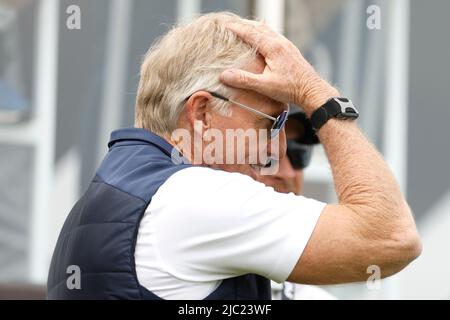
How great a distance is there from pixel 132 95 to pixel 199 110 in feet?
6.25

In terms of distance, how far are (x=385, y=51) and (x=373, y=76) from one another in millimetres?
130

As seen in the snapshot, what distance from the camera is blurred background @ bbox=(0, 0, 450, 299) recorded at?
415 cm

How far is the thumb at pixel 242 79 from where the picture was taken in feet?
7.53

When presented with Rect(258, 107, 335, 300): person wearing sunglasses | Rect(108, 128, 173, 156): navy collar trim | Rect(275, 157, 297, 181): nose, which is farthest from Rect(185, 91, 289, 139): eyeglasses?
Rect(275, 157, 297, 181): nose

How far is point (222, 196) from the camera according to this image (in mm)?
2121

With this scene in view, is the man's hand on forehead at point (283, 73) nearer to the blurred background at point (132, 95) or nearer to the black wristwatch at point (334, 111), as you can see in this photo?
the black wristwatch at point (334, 111)

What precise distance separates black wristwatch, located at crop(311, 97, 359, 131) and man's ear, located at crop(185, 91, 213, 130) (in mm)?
263

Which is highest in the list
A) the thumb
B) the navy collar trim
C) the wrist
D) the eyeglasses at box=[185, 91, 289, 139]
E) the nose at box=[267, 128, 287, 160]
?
the thumb

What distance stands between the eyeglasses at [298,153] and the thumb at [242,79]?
113 centimetres

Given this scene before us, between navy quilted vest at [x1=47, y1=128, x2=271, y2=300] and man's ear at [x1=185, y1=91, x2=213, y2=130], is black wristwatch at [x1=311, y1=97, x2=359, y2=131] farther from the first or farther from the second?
navy quilted vest at [x1=47, y1=128, x2=271, y2=300]

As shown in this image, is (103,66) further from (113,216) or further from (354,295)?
(113,216)

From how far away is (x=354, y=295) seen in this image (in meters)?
4.28

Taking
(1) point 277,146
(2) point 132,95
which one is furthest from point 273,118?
(2) point 132,95

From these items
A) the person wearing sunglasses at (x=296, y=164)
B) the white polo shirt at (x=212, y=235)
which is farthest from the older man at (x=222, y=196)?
the person wearing sunglasses at (x=296, y=164)
